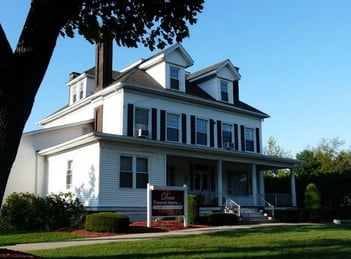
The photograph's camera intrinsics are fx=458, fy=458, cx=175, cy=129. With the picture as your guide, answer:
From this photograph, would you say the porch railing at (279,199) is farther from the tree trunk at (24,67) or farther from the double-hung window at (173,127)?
the tree trunk at (24,67)

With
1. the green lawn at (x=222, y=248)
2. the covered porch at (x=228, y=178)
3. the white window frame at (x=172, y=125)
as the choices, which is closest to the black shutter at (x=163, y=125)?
the white window frame at (x=172, y=125)

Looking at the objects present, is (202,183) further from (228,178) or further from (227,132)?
(227,132)

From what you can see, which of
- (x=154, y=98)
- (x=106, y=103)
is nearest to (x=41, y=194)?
(x=106, y=103)

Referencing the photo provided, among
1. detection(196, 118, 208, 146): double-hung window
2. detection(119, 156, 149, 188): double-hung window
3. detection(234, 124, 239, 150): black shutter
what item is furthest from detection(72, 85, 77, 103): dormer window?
detection(234, 124, 239, 150): black shutter

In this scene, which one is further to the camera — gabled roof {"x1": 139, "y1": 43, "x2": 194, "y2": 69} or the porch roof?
gabled roof {"x1": 139, "y1": 43, "x2": 194, "y2": 69}

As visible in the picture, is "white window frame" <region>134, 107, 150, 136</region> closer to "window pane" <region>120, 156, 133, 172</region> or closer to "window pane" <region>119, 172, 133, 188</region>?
"window pane" <region>120, 156, 133, 172</region>

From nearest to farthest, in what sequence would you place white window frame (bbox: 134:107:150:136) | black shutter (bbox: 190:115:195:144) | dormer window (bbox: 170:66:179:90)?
1. white window frame (bbox: 134:107:150:136)
2. black shutter (bbox: 190:115:195:144)
3. dormer window (bbox: 170:66:179:90)

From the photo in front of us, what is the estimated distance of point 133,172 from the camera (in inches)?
900

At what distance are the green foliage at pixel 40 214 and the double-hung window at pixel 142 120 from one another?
6567 mm

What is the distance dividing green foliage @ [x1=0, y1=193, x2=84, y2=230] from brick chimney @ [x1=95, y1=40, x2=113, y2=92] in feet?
30.1

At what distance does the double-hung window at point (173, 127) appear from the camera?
89.7 feet

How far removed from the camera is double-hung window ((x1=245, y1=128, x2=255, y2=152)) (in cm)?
3167

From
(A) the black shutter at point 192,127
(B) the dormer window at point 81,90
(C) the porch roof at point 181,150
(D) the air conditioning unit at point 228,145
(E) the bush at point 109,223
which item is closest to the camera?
(E) the bush at point 109,223

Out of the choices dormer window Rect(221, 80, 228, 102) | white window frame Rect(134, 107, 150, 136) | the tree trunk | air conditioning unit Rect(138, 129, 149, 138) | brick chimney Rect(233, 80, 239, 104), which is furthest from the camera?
brick chimney Rect(233, 80, 239, 104)
